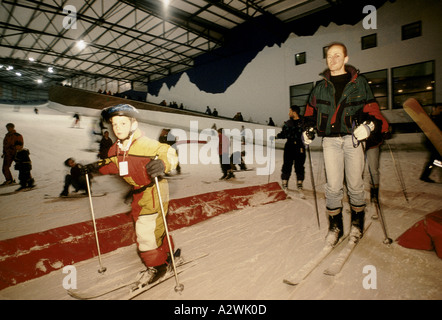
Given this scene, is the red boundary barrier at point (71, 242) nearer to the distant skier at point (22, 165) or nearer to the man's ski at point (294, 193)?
the man's ski at point (294, 193)

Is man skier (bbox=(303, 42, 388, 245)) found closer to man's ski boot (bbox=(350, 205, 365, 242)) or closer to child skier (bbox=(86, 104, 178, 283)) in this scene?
man's ski boot (bbox=(350, 205, 365, 242))

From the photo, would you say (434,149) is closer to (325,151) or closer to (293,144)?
(293,144)

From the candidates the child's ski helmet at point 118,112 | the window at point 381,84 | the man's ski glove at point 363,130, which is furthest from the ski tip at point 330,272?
the window at point 381,84

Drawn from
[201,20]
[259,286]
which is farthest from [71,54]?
[259,286]

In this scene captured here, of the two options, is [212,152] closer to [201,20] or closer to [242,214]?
[242,214]

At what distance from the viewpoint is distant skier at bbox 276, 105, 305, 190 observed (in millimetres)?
5105

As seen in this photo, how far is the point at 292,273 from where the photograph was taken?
2223 mm

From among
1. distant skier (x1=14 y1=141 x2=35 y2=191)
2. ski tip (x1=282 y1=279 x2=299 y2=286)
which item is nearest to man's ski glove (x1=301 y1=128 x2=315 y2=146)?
ski tip (x1=282 y1=279 x2=299 y2=286)

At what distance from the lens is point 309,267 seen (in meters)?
2.23

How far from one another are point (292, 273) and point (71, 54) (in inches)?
1143

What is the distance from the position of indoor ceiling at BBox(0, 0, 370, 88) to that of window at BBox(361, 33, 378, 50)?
2.84m

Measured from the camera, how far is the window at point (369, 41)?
535 inches

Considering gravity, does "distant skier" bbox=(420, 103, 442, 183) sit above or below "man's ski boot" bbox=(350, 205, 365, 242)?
above

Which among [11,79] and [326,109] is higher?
[11,79]
